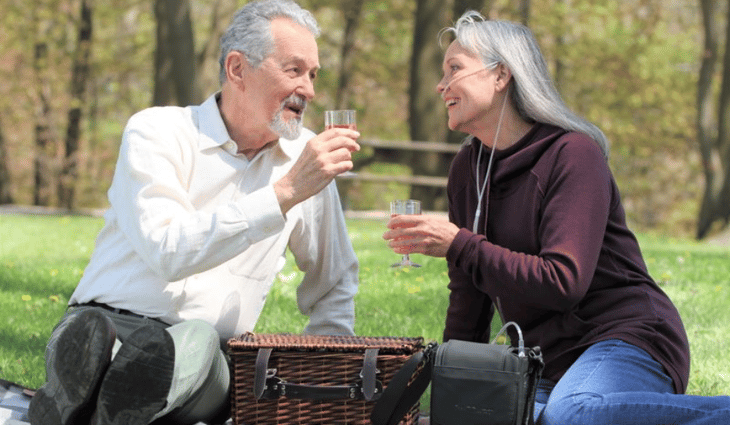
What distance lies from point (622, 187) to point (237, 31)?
2718cm

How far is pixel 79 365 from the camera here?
3.02 metres

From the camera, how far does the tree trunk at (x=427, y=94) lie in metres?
15.8

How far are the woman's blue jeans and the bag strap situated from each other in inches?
18.5

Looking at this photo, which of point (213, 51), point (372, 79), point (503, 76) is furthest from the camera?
point (372, 79)

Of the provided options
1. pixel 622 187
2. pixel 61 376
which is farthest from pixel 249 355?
pixel 622 187

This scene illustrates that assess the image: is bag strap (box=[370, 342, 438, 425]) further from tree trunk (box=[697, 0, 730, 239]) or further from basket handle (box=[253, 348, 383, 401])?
tree trunk (box=[697, 0, 730, 239])

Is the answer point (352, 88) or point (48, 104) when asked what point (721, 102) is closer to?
point (352, 88)

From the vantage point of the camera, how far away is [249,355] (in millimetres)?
3451

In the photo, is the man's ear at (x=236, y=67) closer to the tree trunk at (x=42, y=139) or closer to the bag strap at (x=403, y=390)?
the bag strap at (x=403, y=390)

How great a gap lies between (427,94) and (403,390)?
42.8ft

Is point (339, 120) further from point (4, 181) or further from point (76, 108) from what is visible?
point (4, 181)

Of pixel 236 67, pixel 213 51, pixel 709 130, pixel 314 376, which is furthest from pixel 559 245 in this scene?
pixel 709 130

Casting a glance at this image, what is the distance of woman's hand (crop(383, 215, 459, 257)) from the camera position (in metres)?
3.55

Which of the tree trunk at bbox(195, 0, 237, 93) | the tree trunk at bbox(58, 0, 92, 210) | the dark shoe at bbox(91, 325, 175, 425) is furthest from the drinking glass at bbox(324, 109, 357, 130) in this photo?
the tree trunk at bbox(58, 0, 92, 210)
